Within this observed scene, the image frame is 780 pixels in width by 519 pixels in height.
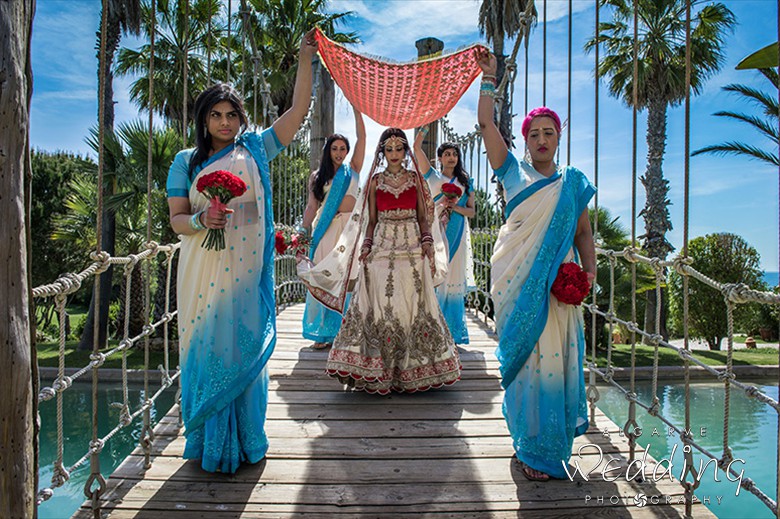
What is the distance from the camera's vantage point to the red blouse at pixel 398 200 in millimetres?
3598

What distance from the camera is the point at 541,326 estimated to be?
2.44 m

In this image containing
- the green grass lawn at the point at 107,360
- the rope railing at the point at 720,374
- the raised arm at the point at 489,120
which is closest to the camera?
the rope railing at the point at 720,374

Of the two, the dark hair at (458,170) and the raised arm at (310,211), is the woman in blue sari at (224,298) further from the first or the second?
the dark hair at (458,170)

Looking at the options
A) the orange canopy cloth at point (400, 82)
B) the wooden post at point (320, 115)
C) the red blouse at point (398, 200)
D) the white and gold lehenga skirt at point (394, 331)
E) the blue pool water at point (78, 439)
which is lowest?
the blue pool water at point (78, 439)

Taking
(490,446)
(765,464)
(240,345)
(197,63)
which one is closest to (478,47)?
(240,345)

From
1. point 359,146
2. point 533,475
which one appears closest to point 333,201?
point 359,146

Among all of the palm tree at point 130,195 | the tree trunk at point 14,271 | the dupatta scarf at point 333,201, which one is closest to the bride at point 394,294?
the dupatta scarf at point 333,201

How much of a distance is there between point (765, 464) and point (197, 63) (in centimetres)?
1484

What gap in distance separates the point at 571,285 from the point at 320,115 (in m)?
5.26

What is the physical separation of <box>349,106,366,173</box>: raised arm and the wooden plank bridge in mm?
1949

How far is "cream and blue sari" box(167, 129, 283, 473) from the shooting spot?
238 centimetres

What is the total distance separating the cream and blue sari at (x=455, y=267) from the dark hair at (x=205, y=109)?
264 cm

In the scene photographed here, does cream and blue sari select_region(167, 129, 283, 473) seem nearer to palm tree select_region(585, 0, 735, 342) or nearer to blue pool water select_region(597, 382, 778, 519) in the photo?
blue pool water select_region(597, 382, 778, 519)

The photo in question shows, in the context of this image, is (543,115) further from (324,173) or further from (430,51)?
(430,51)
